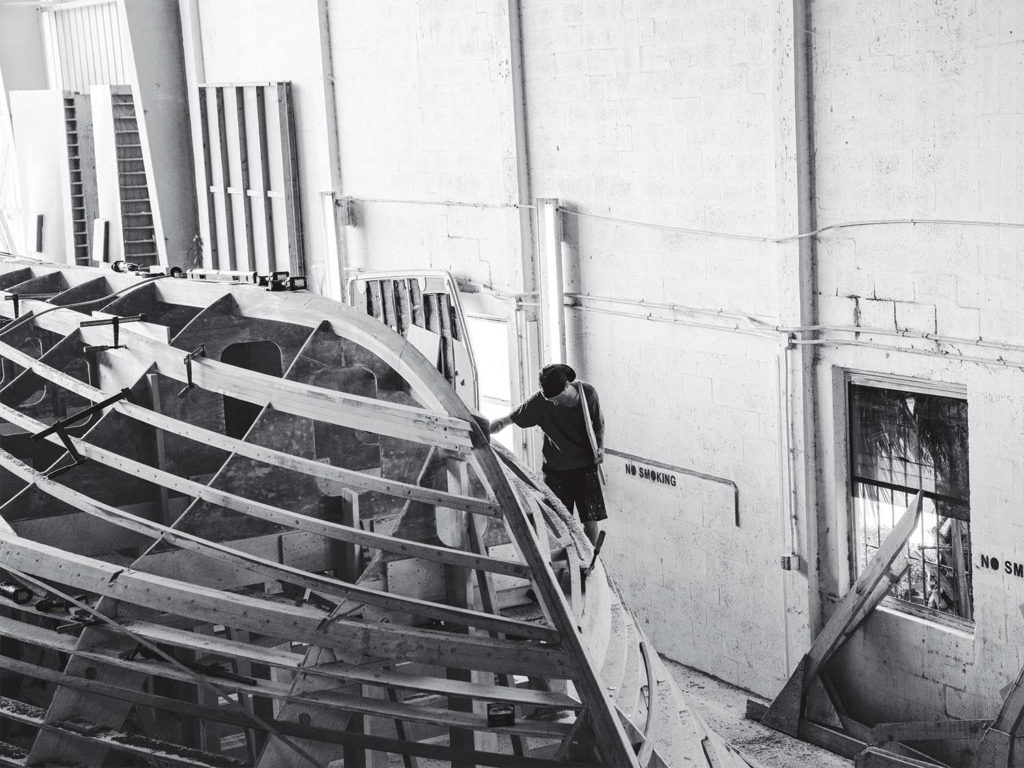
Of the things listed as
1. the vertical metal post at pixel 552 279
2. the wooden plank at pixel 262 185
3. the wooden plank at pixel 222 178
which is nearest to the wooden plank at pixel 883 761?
the vertical metal post at pixel 552 279

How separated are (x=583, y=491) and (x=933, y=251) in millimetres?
2770

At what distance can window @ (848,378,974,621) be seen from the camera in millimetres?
7195

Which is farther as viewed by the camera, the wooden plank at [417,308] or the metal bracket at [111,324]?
the wooden plank at [417,308]

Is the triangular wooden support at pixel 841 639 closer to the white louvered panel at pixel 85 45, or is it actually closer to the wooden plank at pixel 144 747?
the wooden plank at pixel 144 747

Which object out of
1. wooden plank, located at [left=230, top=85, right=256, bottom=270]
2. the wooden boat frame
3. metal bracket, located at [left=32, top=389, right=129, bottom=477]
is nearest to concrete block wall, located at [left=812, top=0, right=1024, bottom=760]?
the wooden boat frame

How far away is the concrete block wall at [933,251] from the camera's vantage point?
6.59 m

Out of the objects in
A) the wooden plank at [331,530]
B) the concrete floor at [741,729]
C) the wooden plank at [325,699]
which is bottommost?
the concrete floor at [741,729]

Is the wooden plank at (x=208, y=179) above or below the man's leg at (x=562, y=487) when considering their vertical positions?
above

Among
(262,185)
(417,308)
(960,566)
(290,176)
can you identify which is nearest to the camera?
(960,566)

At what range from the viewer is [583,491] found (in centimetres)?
856

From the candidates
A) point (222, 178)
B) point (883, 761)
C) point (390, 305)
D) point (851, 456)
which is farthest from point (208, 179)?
point (883, 761)

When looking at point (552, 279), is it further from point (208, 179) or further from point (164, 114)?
point (164, 114)

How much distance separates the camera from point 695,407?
8641mm

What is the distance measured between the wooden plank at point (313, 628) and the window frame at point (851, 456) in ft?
11.2
